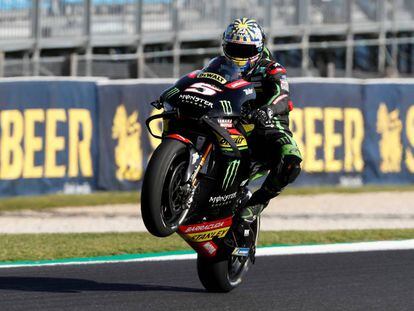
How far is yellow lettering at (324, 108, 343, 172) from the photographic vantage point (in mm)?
16875

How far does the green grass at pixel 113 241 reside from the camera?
9.84 metres

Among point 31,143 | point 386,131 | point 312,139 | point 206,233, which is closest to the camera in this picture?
point 206,233

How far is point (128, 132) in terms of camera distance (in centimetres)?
1558

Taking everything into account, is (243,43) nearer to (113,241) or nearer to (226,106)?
(226,106)

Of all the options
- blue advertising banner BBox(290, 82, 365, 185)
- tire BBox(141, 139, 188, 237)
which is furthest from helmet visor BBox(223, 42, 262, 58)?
blue advertising banner BBox(290, 82, 365, 185)

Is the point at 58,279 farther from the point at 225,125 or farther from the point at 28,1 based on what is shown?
the point at 28,1

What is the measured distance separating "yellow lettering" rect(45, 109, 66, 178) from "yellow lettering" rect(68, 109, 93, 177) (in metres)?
0.15

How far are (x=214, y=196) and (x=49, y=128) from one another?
812 cm

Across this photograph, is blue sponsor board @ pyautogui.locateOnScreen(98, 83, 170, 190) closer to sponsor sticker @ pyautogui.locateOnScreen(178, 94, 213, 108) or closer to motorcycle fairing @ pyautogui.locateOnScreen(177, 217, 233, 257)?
motorcycle fairing @ pyautogui.locateOnScreen(177, 217, 233, 257)

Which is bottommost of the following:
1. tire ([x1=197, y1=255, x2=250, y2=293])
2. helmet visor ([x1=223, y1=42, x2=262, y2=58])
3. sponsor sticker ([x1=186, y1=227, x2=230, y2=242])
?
tire ([x1=197, y1=255, x2=250, y2=293])

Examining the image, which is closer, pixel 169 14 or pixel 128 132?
pixel 128 132

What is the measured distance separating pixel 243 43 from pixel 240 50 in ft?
0.25

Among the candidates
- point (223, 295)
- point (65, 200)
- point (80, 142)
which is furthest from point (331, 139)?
point (223, 295)

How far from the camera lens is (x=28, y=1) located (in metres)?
16.8
